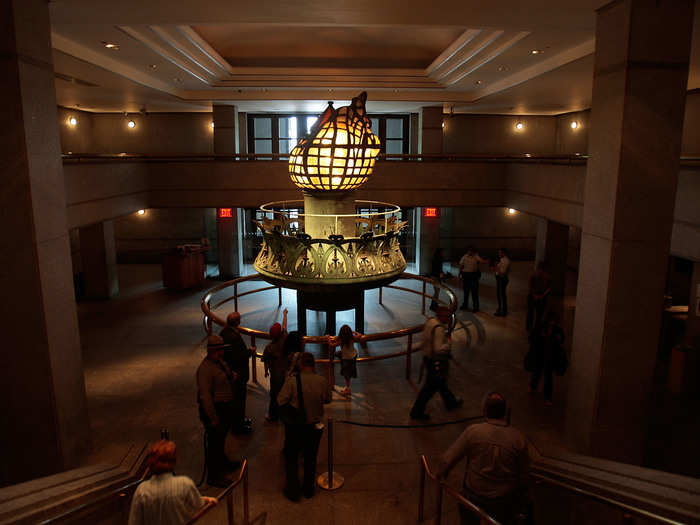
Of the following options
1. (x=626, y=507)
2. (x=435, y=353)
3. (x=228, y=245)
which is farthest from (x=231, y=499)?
(x=228, y=245)

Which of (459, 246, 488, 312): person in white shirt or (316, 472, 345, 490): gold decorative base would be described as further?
(459, 246, 488, 312): person in white shirt

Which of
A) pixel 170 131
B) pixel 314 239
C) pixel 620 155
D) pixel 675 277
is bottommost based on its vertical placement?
pixel 675 277

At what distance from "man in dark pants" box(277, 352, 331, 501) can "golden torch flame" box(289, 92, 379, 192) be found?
10.8 feet

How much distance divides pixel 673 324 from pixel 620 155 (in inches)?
226

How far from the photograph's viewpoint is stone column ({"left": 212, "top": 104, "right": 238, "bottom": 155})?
15320 mm

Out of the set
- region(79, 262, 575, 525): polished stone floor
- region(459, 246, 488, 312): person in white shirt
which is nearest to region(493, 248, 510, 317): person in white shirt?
region(79, 262, 575, 525): polished stone floor

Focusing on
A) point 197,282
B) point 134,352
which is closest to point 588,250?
point 134,352

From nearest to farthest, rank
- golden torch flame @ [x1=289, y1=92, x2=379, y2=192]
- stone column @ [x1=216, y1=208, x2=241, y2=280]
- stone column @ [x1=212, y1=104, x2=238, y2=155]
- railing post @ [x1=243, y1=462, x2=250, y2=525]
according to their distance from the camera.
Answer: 1. railing post @ [x1=243, y1=462, x2=250, y2=525]
2. golden torch flame @ [x1=289, y1=92, x2=379, y2=192]
3. stone column @ [x1=212, y1=104, x2=238, y2=155]
4. stone column @ [x1=216, y1=208, x2=241, y2=280]

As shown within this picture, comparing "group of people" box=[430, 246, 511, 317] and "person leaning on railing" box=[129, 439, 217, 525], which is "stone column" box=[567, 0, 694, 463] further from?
"group of people" box=[430, 246, 511, 317]

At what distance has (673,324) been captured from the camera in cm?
930

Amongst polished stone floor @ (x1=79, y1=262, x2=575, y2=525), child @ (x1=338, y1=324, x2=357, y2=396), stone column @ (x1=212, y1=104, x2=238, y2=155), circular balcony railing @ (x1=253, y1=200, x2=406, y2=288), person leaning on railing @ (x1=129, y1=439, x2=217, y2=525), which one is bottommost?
polished stone floor @ (x1=79, y1=262, x2=575, y2=525)

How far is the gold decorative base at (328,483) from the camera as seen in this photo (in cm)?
512

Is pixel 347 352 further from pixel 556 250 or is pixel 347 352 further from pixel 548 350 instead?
pixel 556 250

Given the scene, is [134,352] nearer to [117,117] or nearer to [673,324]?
[673,324]
